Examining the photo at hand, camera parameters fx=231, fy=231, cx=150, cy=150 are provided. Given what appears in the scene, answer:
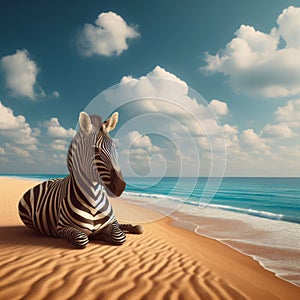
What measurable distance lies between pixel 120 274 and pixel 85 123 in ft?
8.04

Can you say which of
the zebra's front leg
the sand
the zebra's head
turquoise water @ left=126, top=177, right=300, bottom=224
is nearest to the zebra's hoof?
the sand

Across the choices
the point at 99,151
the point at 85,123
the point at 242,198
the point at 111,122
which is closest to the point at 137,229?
the point at 99,151

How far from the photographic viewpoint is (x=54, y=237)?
484 centimetres

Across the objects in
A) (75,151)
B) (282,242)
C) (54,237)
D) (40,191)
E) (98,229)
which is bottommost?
(282,242)

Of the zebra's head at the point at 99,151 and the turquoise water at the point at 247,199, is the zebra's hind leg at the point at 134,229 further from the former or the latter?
the turquoise water at the point at 247,199

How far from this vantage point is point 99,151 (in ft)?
12.9

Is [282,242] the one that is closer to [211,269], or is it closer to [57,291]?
[211,269]

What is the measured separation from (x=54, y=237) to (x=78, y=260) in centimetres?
154

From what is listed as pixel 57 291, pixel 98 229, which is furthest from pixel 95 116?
pixel 57 291

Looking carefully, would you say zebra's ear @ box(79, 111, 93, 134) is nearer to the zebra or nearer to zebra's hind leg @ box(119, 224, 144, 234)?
the zebra

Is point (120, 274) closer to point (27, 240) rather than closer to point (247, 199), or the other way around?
point (27, 240)

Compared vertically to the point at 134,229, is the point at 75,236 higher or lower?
higher

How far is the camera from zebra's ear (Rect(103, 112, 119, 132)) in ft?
13.9

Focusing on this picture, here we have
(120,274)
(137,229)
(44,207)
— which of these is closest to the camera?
(120,274)
